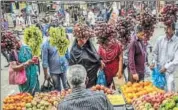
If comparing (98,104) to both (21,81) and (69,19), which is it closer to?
(21,81)

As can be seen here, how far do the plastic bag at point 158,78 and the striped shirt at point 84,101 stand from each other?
8.90ft

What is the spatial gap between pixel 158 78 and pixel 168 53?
0.39 meters

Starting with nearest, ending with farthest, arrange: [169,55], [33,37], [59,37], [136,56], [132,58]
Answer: [33,37] < [59,37] < [169,55] < [132,58] < [136,56]

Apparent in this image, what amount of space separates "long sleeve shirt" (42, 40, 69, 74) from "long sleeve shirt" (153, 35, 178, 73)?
1482 mm

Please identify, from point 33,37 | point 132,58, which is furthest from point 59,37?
point 132,58

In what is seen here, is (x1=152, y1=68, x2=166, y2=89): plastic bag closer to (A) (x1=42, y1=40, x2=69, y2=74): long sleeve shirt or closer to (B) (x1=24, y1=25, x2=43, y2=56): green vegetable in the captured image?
(A) (x1=42, y1=40, x2=69, y2=74): long sleeve shirt

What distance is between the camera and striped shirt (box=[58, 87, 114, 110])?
159 inches

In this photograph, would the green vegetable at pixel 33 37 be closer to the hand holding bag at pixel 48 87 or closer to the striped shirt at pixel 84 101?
the hand holding bag at pixel 48 87

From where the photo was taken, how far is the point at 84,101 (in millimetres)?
4035

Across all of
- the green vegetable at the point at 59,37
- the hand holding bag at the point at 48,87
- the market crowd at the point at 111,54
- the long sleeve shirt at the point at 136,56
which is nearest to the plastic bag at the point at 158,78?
the market crowd at the point at 111,54

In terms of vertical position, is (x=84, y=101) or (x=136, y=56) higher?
(x=84, y=101)

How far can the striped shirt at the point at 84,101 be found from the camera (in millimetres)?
4035

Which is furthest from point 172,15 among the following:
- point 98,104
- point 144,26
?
point 98,104

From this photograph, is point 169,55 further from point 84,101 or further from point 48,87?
point 84,101
